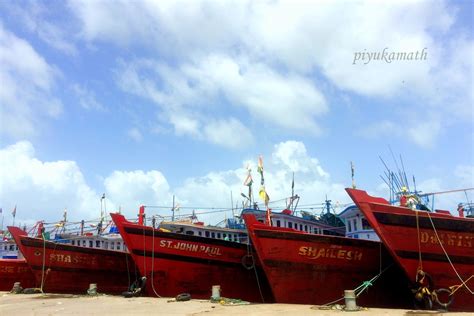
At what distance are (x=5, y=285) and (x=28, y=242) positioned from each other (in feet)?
12.7

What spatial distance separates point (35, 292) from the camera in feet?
59.8

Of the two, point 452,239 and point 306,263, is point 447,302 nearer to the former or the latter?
point 452,239

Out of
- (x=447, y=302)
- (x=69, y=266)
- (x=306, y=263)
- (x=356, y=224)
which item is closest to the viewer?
(x=447, y=302)

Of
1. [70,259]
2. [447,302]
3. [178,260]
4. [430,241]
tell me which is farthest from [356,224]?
[70,259]

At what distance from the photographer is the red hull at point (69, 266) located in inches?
729

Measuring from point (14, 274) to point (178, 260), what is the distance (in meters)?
10.8

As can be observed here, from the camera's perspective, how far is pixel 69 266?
18.7 metres

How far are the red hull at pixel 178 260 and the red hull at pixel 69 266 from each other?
475cm

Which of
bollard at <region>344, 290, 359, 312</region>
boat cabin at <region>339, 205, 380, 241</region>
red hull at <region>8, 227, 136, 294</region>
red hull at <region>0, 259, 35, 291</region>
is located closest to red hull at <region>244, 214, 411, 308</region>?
bollard at <region>344, 290, 359, 312</region>

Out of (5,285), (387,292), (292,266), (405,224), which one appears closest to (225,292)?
(292,266)

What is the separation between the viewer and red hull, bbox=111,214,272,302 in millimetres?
14844

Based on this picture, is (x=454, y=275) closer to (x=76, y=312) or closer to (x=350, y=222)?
(x=350, y=222)

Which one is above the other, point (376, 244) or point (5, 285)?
point (376, 244)

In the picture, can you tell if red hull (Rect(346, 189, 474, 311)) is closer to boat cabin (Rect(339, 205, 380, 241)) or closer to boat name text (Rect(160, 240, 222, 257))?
boat cabin (Rect(339, 205, 380, 241))
